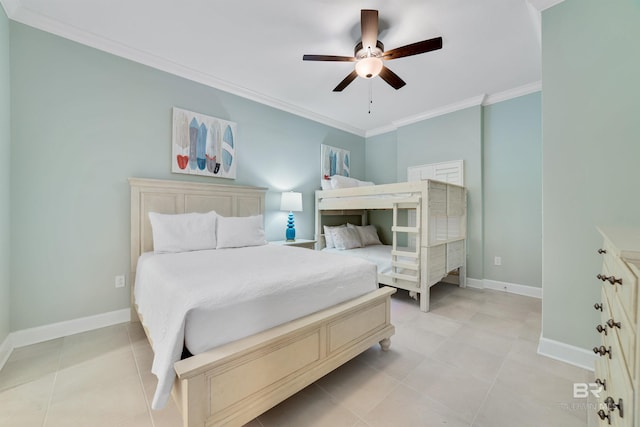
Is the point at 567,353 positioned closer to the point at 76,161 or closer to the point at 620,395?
the point at 620,395

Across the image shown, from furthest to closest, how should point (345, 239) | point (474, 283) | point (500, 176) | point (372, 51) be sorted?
1. point (345, 239)
2. point (474, 283)
3. point (500, 176)
4. point (372, 51)

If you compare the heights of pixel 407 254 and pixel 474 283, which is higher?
pixel 407 254

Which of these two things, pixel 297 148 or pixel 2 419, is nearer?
pixel 2 419

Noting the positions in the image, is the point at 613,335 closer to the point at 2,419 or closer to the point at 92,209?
the point at 2,419

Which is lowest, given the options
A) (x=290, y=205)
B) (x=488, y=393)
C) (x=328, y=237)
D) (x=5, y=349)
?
(x=488, y=393)

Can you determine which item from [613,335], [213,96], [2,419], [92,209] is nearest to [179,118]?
[213,96]

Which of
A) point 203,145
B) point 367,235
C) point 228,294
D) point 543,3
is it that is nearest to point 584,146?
point 543,3

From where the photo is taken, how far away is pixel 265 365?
129 centimetres

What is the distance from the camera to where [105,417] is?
1354mm

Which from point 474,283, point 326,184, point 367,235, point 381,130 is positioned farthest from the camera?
point 381,130

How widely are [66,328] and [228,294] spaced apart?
2140mm

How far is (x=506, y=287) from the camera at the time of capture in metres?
3.52

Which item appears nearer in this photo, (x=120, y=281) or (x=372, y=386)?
(x=372, y=386)

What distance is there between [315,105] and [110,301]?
3.50 m
